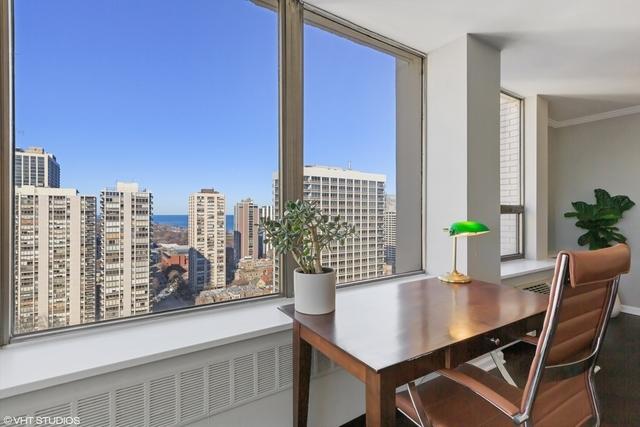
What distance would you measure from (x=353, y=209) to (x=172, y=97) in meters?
1.29

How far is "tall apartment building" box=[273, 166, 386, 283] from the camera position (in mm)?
2104

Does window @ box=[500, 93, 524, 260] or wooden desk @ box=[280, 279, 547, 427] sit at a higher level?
window @ box=[500, 93, 524, 260]

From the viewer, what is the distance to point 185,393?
1.35 m

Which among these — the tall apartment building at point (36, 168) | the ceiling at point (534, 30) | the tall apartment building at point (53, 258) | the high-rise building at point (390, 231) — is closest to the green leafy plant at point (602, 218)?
the ceiling at point (534, 30)

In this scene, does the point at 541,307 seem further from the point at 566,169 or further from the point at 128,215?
the point at 566,169

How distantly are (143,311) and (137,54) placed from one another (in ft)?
4.21

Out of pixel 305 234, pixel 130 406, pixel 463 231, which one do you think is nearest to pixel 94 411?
pixel 130 406

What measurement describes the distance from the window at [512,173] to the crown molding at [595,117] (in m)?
1.10

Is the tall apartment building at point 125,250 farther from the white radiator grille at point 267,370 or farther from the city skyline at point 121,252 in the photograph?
the white radiator grille at point 267,370

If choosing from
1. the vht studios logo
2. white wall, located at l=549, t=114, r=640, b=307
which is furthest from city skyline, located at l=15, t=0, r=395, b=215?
white wall, located at l=549, t=114, r=640, b=307

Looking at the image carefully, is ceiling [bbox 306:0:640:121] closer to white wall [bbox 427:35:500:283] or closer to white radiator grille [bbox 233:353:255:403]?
white wall [bbox 427:35:500:283]

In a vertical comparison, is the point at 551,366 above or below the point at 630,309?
above

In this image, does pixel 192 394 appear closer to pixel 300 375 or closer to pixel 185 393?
pixel 185 393

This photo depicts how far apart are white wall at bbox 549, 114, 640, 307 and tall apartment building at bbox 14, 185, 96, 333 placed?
194 inches
